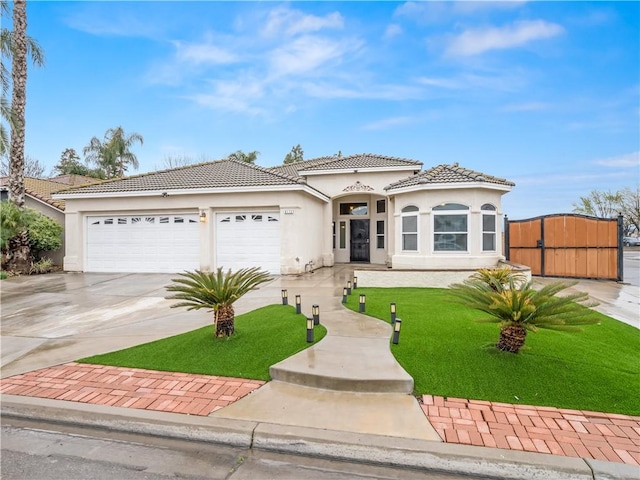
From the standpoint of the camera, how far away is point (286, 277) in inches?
524

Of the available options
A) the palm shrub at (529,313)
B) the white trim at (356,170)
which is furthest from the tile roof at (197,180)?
the palm shrub at (529,313)

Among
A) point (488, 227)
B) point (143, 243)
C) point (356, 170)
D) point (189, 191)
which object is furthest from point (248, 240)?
point (488, 227)

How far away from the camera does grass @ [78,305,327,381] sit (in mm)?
4996

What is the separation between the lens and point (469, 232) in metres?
12.1

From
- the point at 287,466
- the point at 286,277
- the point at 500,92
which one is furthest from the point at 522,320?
the point at 500,92

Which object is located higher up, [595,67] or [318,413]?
[595,67]

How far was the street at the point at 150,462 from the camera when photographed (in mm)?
3004

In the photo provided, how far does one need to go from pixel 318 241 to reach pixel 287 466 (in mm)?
13732

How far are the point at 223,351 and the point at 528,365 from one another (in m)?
4.34

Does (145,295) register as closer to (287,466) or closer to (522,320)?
(287,466)

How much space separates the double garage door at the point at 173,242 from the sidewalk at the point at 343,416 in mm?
9344

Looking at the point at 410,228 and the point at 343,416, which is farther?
the point at 410,228

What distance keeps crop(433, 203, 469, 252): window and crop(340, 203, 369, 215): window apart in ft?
A: 19.7

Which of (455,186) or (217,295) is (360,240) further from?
(217,295)
